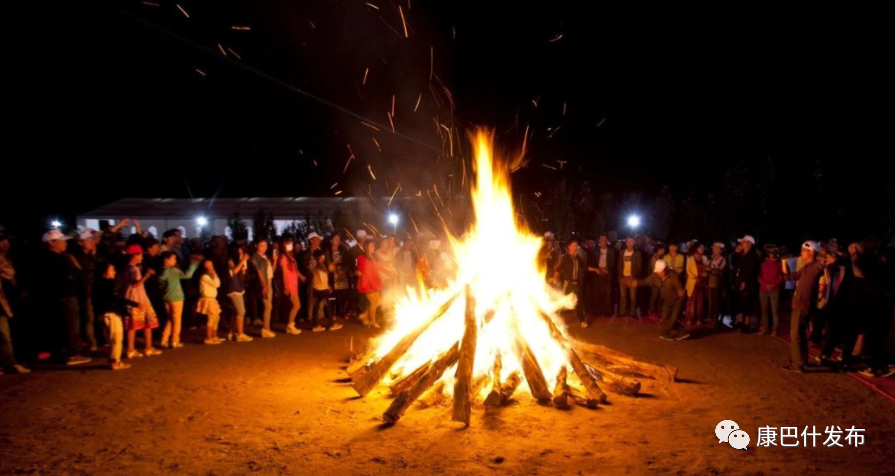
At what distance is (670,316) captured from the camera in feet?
35.5

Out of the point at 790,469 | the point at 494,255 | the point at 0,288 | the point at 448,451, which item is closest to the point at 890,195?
the point at 494,255

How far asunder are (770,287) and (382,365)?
8456 millimetres

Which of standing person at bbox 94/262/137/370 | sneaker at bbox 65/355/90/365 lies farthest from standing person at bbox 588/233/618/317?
sneaker at bbox 65/355/90/365

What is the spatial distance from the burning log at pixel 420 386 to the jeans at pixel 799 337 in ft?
17.6

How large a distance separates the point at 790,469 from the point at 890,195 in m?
33.4

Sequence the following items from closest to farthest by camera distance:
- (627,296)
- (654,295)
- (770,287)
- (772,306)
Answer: (770,287), (772,306), (627,296), (654,295)

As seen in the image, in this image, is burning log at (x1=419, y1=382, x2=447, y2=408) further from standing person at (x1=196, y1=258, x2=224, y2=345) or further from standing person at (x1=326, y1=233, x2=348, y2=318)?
standing person at (x1=326, y1=233, x2=348, y2=318)

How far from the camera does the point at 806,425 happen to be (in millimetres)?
5988

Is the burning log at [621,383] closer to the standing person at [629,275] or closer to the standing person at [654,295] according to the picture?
the standing person at [629,275]

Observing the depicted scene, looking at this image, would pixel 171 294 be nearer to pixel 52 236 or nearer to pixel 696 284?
pixel 52 236

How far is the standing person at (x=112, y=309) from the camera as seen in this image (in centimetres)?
855

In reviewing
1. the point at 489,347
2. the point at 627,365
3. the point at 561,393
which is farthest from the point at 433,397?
the point at 627,365

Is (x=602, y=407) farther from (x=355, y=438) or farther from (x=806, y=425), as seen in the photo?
(x=355, y=438)

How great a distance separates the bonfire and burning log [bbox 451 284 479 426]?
13 millimetres
